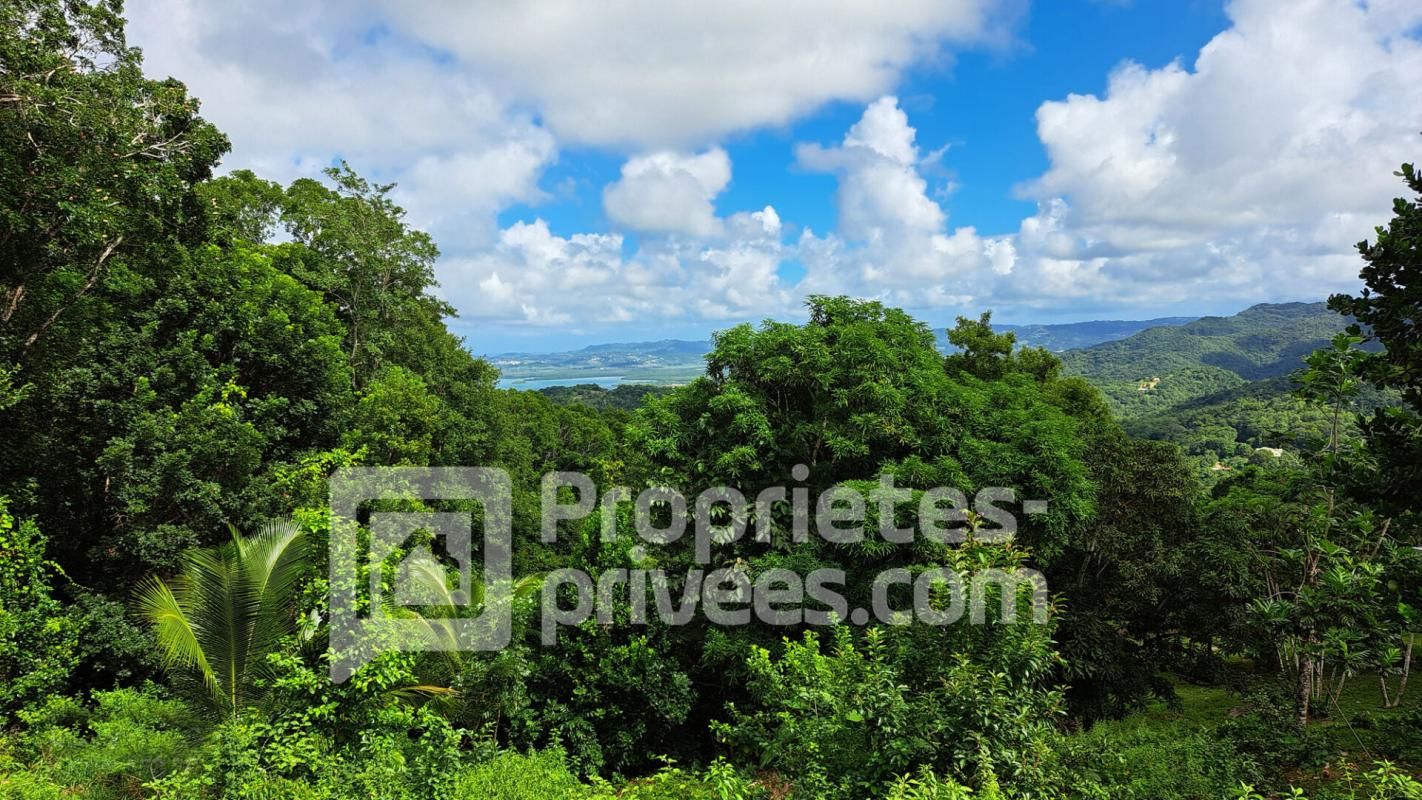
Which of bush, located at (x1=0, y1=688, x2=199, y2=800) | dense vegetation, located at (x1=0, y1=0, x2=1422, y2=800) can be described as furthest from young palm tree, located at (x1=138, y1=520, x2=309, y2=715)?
bush, located at (x1=0, y1=688, x2=199, y2=800)

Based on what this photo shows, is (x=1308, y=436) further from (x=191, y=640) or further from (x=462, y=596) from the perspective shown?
(x=191, y=640)

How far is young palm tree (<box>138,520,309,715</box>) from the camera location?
7484mm

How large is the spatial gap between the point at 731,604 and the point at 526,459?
61.9 ft

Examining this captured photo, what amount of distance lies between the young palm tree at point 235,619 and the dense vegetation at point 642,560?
4cm

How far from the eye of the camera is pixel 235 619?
7516 millimetres

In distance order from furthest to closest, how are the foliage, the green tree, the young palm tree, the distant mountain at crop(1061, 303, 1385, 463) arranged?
the distant mountain at crop(1061, 303, 1385, 463), the green tree, the young palm tree, the foliage

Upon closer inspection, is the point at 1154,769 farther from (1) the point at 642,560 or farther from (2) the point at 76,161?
(2) the point at 76,161

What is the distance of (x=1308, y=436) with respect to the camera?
5234 mm

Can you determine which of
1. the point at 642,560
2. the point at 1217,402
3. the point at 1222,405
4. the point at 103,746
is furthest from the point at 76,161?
the point at 1217,402

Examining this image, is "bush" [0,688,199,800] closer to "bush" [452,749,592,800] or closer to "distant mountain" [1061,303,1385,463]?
"bush" [452,749,592,800]

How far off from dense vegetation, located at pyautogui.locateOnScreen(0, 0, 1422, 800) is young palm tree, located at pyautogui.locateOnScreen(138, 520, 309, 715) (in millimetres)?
45

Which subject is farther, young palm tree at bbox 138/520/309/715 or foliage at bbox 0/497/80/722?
young palm tree at bbox 138/520/309/715

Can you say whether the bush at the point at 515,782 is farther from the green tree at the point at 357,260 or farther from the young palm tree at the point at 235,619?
the green tree at the point at 357,260

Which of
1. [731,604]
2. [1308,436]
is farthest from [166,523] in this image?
[1308,436]
